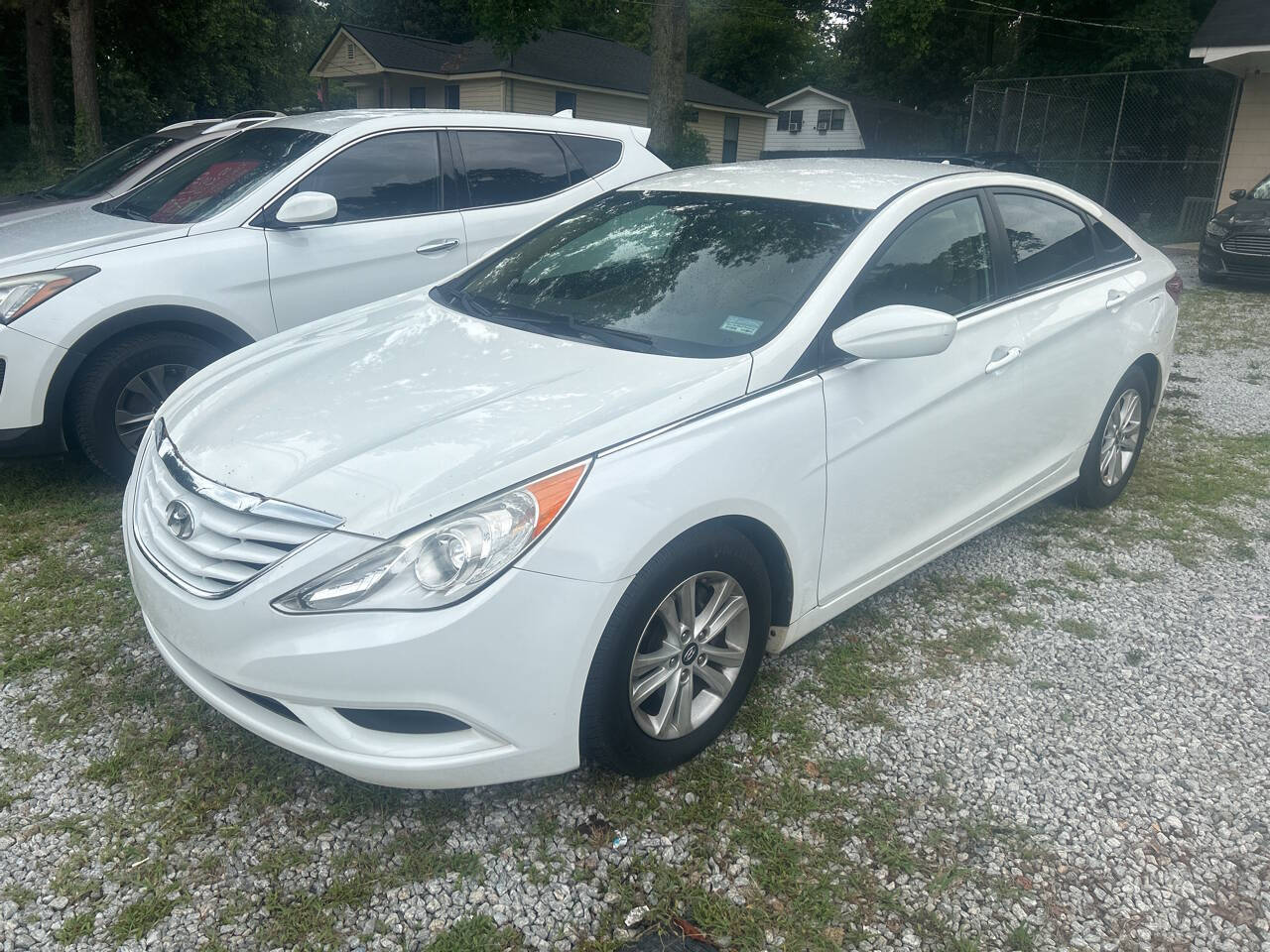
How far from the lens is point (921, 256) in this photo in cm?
348

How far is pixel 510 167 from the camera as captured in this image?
601 cm

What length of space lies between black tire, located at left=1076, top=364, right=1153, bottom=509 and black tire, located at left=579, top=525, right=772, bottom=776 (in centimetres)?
241

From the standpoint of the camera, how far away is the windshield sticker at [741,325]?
9.96 ft

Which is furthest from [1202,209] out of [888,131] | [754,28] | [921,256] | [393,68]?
[754,28]

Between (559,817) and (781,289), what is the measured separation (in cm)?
174

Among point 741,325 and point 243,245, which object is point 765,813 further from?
point 243,245

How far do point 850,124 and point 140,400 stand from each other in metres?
46.8

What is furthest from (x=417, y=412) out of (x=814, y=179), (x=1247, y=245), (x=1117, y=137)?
(x=1117, y=137)

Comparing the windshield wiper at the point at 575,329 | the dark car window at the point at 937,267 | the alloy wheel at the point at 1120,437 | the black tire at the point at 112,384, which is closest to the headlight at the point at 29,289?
the black tire at the point at 112,384

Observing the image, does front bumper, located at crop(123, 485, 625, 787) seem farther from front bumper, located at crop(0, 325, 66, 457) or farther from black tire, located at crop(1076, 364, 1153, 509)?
black tire, located at crop(1076, 364, 1153, 509)

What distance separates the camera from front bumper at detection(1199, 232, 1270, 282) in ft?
39.0

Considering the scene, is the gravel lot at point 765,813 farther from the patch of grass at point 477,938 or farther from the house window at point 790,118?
the house window at point 790,118

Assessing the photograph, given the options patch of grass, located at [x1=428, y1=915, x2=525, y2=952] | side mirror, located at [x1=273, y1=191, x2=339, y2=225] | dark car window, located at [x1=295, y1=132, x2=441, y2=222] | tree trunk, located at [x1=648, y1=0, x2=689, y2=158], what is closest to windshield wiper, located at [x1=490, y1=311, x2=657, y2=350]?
patch of grass, located at [x1=428, y1=915, x2=525, y2=952]

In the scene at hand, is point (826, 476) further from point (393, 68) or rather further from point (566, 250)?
point (393, 68)
